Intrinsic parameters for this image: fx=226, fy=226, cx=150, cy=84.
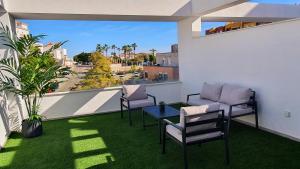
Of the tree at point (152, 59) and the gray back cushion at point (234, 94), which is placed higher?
the tree at point (152, 59)

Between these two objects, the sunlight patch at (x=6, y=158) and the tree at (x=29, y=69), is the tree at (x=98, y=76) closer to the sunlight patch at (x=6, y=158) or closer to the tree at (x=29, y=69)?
the tree at (x=29, y=69)

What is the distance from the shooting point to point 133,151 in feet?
12.5

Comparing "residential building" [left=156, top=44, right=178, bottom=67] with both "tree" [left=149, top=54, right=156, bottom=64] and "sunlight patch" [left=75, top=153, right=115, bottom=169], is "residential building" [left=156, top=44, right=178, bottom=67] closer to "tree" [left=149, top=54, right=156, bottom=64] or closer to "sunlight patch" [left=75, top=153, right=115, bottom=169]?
"tree" [left=149, top=54, right=156, bottom=64]

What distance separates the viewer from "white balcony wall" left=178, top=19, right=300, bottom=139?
12.9 feet

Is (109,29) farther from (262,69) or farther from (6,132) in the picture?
(262,69)

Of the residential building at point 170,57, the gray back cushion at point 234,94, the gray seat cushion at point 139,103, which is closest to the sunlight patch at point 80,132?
the gray seat cushion at point 139,103

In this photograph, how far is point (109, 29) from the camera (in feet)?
34.7

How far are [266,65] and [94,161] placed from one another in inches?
143

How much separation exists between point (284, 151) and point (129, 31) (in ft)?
30.2

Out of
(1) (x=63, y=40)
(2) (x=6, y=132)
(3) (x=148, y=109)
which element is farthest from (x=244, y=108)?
(2) (x=6, y=132)

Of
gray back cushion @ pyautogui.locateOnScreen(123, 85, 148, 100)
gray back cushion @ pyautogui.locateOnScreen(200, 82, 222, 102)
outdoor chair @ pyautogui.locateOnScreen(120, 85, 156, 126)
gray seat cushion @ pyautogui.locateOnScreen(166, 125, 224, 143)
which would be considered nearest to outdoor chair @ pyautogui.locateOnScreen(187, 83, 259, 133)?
gray back cushion @ pyautogui.locateOnScreen(200, 82, 222, 102)

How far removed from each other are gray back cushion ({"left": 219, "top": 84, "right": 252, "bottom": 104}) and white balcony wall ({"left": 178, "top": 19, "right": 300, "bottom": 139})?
0.98 feet

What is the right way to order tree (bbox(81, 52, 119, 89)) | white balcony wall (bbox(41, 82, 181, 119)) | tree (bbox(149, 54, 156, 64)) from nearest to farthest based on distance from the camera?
1. white balcony wall (bbox(41, 82, 181, 119))
2. tree (bbox(81, 52, 119, 89))
3. tree (bbox(149, 54, 156, 64))

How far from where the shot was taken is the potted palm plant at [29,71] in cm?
455
